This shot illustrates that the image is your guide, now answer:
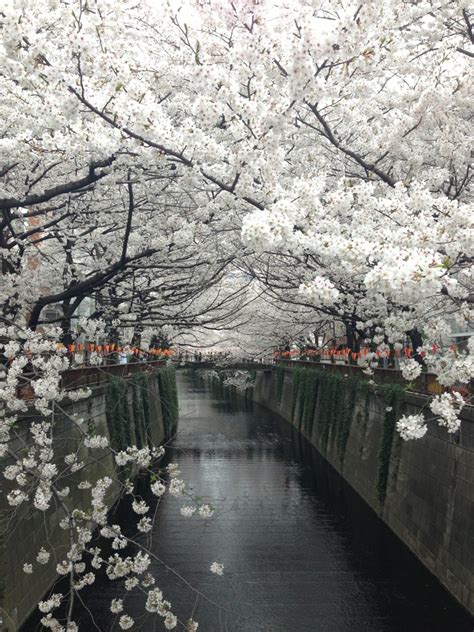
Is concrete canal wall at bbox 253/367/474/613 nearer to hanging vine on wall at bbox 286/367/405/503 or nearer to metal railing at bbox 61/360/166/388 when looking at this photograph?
hanging vine on wall at bbox 286/367/405/503

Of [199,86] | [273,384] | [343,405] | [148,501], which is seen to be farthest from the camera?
[273,384]

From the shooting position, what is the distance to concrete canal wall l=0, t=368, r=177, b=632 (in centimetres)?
947

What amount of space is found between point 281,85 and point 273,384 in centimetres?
4466

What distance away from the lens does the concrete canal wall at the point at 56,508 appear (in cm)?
947

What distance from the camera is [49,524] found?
12.2 meters

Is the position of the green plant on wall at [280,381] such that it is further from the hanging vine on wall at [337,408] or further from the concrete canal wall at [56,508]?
the concrete canal wall at [56,508]

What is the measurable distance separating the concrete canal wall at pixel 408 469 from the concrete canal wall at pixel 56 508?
22.1ft

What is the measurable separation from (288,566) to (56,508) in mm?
6163

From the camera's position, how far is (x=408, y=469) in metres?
15.5

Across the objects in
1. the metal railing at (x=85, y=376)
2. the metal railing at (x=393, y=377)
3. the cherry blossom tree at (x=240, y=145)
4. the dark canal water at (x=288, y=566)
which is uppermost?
the cherry blossom tree at (x=240, y=145)

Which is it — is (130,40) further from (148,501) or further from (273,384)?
(273,384)

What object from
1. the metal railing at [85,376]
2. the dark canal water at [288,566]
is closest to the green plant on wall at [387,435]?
the dark canal water at [288,566]

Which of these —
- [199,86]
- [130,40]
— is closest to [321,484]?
[130,40]

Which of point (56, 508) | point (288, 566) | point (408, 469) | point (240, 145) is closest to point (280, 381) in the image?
point (408, 469)
